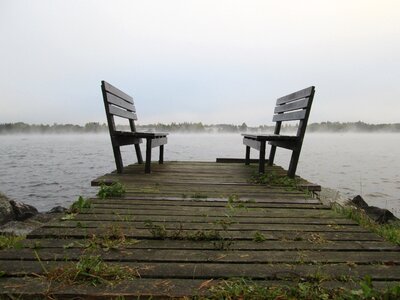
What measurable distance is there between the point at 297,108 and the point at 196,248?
4.52 m

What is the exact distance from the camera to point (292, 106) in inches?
273

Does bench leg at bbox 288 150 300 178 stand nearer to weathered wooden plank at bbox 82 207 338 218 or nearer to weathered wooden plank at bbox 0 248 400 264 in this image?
weathered wooden plank at bbox 82 207 338 218

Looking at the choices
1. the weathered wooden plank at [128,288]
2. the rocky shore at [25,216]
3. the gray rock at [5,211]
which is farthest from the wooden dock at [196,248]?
the gray rock at [5,211]

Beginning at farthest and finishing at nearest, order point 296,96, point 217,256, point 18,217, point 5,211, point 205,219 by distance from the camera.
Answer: point 18,217
point 5,211
point 296,96
point 205,219
point 217,256

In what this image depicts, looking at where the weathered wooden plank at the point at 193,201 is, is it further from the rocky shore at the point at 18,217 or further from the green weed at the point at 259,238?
the rocky shore at the point at 18,217

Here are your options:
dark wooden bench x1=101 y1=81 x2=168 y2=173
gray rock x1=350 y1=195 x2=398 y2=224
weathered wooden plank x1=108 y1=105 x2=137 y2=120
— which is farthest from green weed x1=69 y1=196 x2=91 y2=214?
gray rock x1=350 y1=195 x2=398 y2=224

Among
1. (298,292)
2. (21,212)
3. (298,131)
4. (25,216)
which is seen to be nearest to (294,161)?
(298,131)

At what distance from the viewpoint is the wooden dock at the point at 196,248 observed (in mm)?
2191

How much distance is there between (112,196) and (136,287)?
2.72 meters

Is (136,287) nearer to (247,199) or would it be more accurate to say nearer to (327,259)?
(327,259)

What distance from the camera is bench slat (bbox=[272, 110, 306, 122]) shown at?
20.0 ft

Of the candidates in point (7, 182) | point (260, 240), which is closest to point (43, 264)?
point (260, 240)

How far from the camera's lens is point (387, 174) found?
15.8 m

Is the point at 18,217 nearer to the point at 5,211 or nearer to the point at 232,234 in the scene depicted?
the point at 5,211
